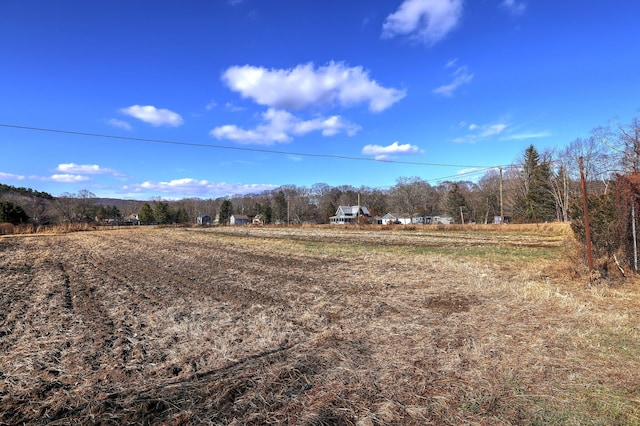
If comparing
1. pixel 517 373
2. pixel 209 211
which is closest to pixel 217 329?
pixel 517 373

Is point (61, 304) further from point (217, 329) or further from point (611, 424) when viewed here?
point (611, 424)

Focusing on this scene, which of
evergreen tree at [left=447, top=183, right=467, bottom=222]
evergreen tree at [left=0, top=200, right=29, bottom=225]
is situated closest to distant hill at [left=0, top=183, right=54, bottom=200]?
evergreen tree at [left=0, top=200, right=29, bottom=225]

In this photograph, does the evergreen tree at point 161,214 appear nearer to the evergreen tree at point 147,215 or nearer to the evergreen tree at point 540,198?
the evergreen tree at point 147,215

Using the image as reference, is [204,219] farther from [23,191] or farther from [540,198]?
[540,198]

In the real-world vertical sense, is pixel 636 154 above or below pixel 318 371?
above

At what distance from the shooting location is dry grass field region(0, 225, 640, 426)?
2865mm

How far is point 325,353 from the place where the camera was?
13.4ft

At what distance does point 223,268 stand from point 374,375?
898 cm

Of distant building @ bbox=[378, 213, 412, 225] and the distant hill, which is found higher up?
the distant hill

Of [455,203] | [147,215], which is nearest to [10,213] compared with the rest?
[147,215]

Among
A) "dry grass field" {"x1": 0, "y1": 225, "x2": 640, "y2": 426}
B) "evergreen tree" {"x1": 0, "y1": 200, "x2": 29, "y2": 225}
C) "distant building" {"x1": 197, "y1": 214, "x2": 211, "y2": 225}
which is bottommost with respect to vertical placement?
"dry grass field" {"x1": 0, "y1": 225, "x2": 640, "y2": 426}

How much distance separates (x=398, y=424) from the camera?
8.82 ft

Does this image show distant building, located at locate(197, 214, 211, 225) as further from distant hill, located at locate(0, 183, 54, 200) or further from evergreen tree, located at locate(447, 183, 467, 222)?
evergreen tree, located at locate(447, 183, 467, 222)

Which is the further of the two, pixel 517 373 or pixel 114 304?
pixel 114 304
